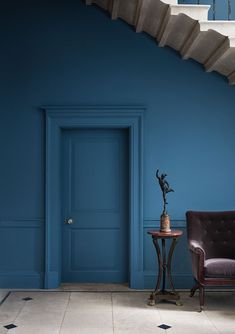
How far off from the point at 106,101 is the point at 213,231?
1.99 meters

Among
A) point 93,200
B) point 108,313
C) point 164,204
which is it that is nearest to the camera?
point 108,313

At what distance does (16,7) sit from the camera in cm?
595

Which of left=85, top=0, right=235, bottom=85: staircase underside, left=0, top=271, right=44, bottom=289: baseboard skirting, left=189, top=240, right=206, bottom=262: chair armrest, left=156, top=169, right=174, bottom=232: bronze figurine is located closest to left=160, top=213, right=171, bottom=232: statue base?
left=156, top=169, right=174, bottom=232: bronze figurine

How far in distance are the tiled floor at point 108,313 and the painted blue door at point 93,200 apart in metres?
0.46

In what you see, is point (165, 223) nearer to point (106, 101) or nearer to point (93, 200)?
point (93, 200)

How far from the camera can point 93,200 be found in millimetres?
6129

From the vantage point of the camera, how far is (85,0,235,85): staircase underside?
4.88 m

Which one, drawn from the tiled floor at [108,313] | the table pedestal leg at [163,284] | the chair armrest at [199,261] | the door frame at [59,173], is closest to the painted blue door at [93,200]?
the door frame at [59,173]

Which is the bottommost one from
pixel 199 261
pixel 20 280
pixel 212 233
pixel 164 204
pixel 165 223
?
pixel 20 280

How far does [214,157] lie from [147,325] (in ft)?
7.67

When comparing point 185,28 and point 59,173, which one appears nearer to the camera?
point 185,28

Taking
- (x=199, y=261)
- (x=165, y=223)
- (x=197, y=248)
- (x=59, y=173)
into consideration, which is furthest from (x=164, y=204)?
(x=59, y=173)

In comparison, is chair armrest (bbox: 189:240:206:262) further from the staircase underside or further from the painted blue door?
the staircase underside

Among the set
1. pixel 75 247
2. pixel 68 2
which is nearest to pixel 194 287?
pixel 75 247
